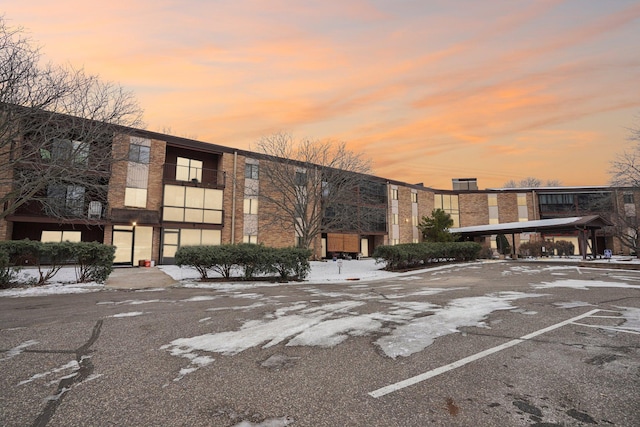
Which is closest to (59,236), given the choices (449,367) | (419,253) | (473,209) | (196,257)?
(196,257)

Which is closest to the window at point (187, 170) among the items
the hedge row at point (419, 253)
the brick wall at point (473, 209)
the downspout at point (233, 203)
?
the downspout at point (233, 203)

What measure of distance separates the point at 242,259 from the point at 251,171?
1502cm

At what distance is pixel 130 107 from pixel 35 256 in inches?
271

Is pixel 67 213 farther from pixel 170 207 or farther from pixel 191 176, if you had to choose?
pixel 191 176

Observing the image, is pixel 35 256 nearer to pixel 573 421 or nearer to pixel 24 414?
pixel 24 414

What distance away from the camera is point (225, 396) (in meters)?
2.90

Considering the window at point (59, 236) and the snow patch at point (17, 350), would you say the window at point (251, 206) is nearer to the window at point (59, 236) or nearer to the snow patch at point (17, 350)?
the window at point (59, 236)

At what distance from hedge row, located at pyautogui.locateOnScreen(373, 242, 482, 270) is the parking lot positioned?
11.6 metres

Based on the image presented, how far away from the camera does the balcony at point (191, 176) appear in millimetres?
23431

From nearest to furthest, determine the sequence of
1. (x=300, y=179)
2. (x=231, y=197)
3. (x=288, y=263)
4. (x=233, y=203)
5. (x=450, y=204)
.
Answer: (x=288, y=263)
(x=300, y=179)
(x=233, y=203)
(x=231, y=197)
(x=450, y=204)

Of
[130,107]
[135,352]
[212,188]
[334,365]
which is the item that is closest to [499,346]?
[334,365]

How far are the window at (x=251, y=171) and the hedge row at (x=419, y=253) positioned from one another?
13006mm

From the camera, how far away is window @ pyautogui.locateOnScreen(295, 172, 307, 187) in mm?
22688

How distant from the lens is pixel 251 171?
2697 centimetres
